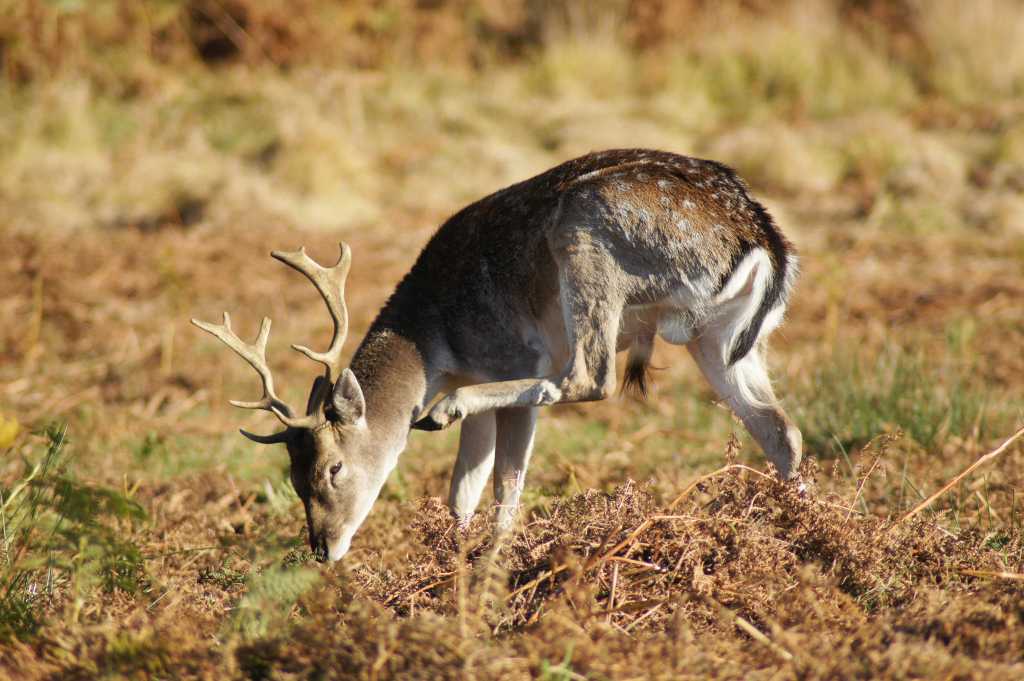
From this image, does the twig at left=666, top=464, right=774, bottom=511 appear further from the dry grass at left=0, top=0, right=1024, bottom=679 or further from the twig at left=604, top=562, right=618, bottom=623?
the twig at left=604, top=562, right=618, bottom=623

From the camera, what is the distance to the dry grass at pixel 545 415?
3.40 meters

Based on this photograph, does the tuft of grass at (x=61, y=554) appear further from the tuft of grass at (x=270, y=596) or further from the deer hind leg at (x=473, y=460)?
the deer hind leg at (x=473, y=460)

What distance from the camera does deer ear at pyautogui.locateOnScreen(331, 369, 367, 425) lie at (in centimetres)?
492

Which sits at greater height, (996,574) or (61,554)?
(996,574)

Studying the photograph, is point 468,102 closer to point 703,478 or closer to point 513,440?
point 513,440

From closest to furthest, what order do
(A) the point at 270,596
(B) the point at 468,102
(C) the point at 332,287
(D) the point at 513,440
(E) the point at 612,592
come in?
(A) the point at 270,596 < (E) the point at 612,592 < (C) the point at 332,287 < (D) the point at 513,440 < (B) the point at 468,102

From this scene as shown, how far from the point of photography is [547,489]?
5.70 meters

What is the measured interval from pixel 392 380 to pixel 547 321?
2.53 ft

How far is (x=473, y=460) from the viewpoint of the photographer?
5.56m

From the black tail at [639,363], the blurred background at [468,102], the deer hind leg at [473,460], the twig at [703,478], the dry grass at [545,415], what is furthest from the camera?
the blurred background at [468,102]

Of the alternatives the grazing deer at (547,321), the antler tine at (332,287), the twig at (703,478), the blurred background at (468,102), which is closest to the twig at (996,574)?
the twig at (703,478)

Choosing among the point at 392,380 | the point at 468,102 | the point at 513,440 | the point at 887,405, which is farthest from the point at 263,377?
the point at 468,102

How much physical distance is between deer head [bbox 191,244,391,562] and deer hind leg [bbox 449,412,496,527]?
56 cm

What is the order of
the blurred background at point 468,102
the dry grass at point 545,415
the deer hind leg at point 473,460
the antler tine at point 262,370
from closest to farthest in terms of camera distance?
the dry grass at point 545,415 → the antler tine at point 262,370 → the deer hind leg at point 473,460 → the blurred background at point 468,102
